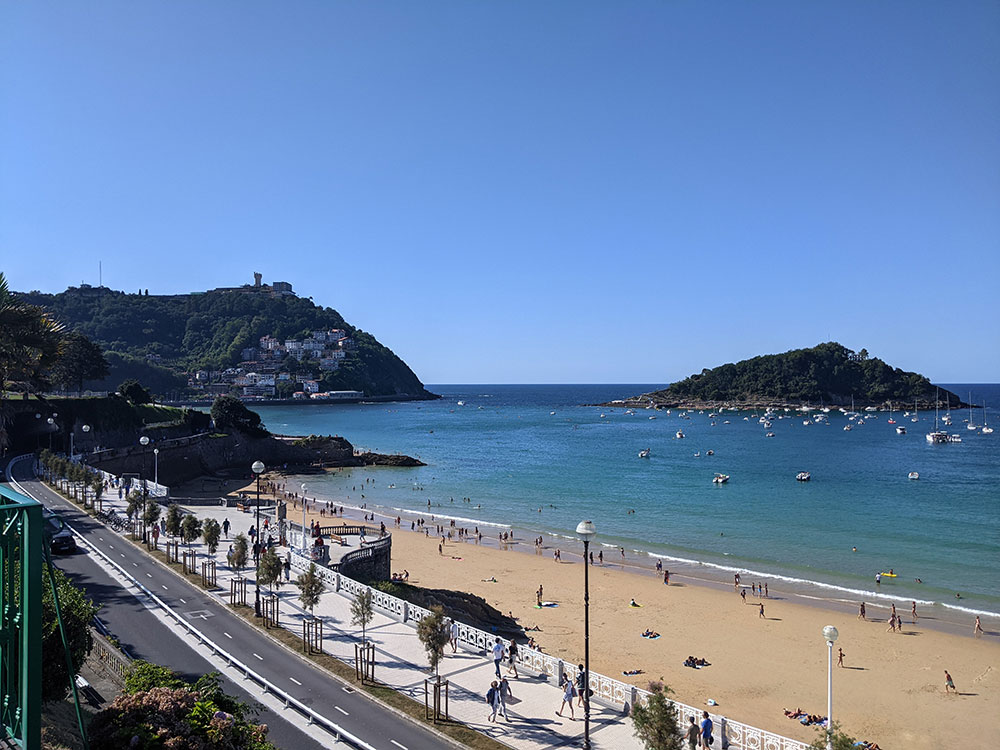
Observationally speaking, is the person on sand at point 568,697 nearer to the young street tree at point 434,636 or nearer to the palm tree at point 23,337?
the young street tree at point 434,636

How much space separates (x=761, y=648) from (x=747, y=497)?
35.9 meters

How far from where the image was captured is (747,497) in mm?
59656

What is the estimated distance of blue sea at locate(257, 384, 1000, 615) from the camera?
38.0m

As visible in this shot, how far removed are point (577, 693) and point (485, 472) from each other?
62485 mm

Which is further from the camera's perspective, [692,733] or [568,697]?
[568,697]

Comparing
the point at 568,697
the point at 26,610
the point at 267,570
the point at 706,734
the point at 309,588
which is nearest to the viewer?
the point at 26,610

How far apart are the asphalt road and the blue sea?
25898 millimetres

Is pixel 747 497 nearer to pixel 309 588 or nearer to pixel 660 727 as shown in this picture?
pixel 309 588

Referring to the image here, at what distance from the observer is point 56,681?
31.3 ft

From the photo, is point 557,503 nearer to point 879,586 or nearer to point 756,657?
point 879,586

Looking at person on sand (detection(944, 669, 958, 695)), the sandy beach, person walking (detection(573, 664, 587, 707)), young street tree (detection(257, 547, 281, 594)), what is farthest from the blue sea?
young street tree (detection(257, 547, 281, 594))

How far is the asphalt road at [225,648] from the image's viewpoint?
13445mm

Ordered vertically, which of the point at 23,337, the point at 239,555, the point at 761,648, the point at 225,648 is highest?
the point at 23,337

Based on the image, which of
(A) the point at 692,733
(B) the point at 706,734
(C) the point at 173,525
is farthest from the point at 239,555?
(B) the point at 706,734
